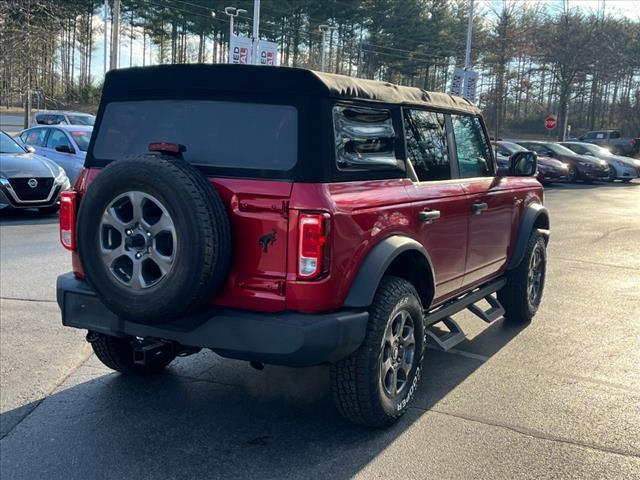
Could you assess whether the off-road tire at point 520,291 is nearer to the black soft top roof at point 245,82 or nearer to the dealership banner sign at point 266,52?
the black soft top roof at point 245,82

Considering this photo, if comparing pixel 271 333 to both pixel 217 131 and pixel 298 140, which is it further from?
pixel 217 131

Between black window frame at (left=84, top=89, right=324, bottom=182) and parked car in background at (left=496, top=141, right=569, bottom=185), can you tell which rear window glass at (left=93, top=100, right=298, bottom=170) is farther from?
parked car in background at (left=496, top=141, right=569, bottom=185)

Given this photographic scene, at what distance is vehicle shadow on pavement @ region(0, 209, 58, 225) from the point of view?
11.6 metres

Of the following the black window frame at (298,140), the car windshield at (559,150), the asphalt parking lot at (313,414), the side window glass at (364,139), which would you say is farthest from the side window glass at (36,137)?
the car windshield at (559,150)

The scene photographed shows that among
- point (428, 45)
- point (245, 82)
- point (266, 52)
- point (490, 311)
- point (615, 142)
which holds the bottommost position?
point (490, 311)

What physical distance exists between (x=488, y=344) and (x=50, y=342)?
3549 mm

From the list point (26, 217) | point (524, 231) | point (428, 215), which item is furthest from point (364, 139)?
point (26, 217)

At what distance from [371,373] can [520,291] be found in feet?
9.41

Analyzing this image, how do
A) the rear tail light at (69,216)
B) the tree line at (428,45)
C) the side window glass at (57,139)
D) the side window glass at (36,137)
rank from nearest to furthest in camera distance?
the rear tail light at (69,216) → the side window glass at (57,139) → the side window glass at (36,137) → the tree line at (428,45)

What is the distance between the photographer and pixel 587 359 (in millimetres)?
5281

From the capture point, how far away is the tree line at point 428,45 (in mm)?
47406

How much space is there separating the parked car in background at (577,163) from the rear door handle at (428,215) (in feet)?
72.1

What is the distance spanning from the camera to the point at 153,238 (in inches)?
131

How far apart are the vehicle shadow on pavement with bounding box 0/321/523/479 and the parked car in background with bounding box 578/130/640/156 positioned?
3787cm
